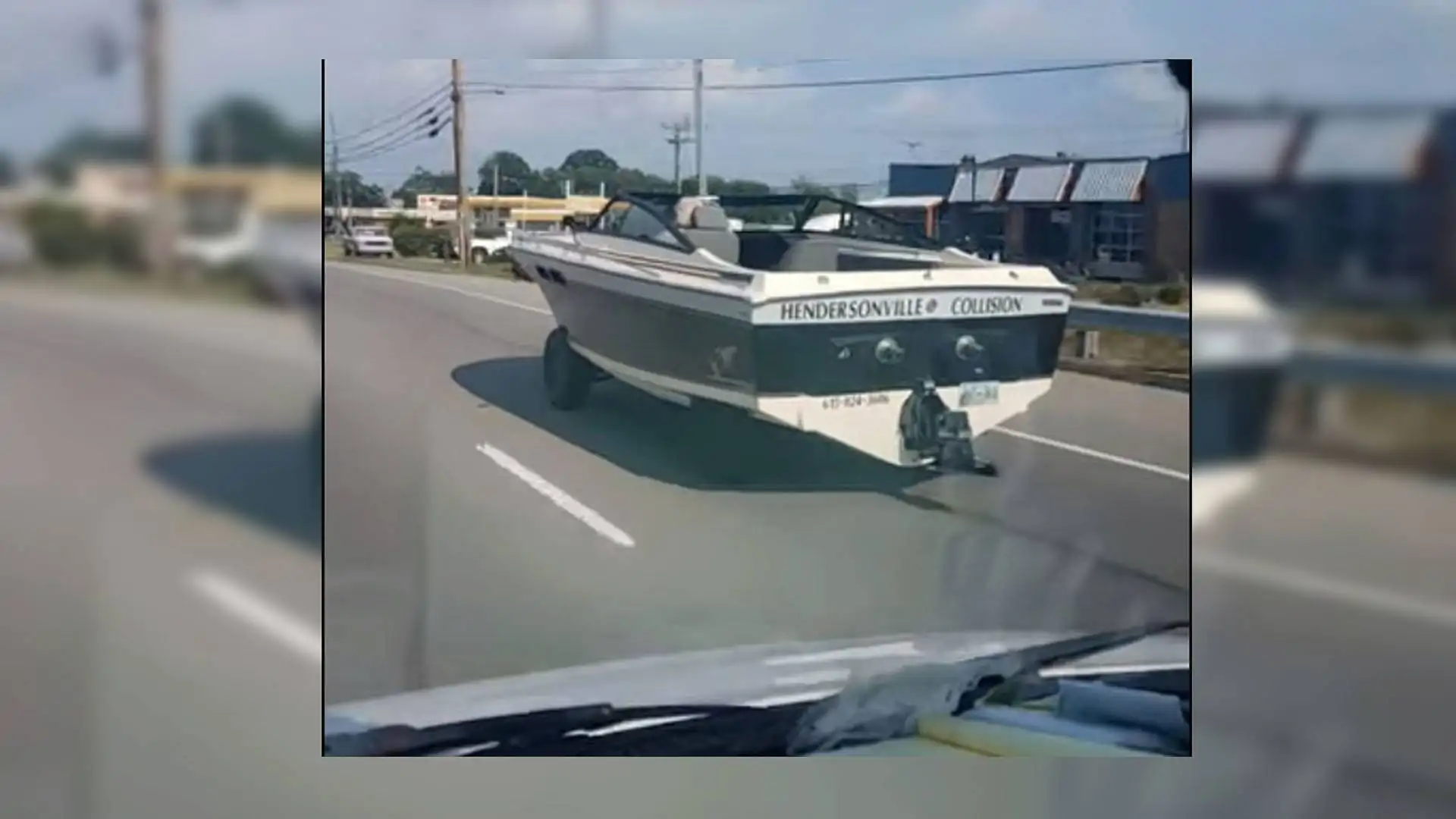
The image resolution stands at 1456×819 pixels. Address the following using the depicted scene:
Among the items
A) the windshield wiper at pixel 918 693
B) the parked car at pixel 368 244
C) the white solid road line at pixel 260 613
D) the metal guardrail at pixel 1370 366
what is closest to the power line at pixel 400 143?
the parked car at pixel 368 244

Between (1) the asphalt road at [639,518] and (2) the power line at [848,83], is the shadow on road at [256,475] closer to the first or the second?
(1) the asphalt road at [639,518]

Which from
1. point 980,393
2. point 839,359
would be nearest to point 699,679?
point 839,359

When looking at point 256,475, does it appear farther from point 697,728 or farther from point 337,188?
point 697,728

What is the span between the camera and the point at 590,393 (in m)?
3.14

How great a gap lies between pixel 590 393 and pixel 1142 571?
1.09 m

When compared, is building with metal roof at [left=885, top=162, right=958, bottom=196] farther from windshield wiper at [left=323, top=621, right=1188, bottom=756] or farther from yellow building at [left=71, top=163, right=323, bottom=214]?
yellow building at [left=71, top=163, right=323, bottom=214]

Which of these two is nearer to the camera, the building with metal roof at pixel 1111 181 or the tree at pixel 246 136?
the tree at pixel 246 136

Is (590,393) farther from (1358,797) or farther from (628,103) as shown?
(1358,797)

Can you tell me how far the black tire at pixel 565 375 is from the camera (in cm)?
314

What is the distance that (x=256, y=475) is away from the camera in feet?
9.80

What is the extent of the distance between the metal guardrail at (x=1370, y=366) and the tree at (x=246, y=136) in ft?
5.32

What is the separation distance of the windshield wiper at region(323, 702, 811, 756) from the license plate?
0.70 meters

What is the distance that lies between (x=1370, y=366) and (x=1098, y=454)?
51 centimetres

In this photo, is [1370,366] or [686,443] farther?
[686,443]
